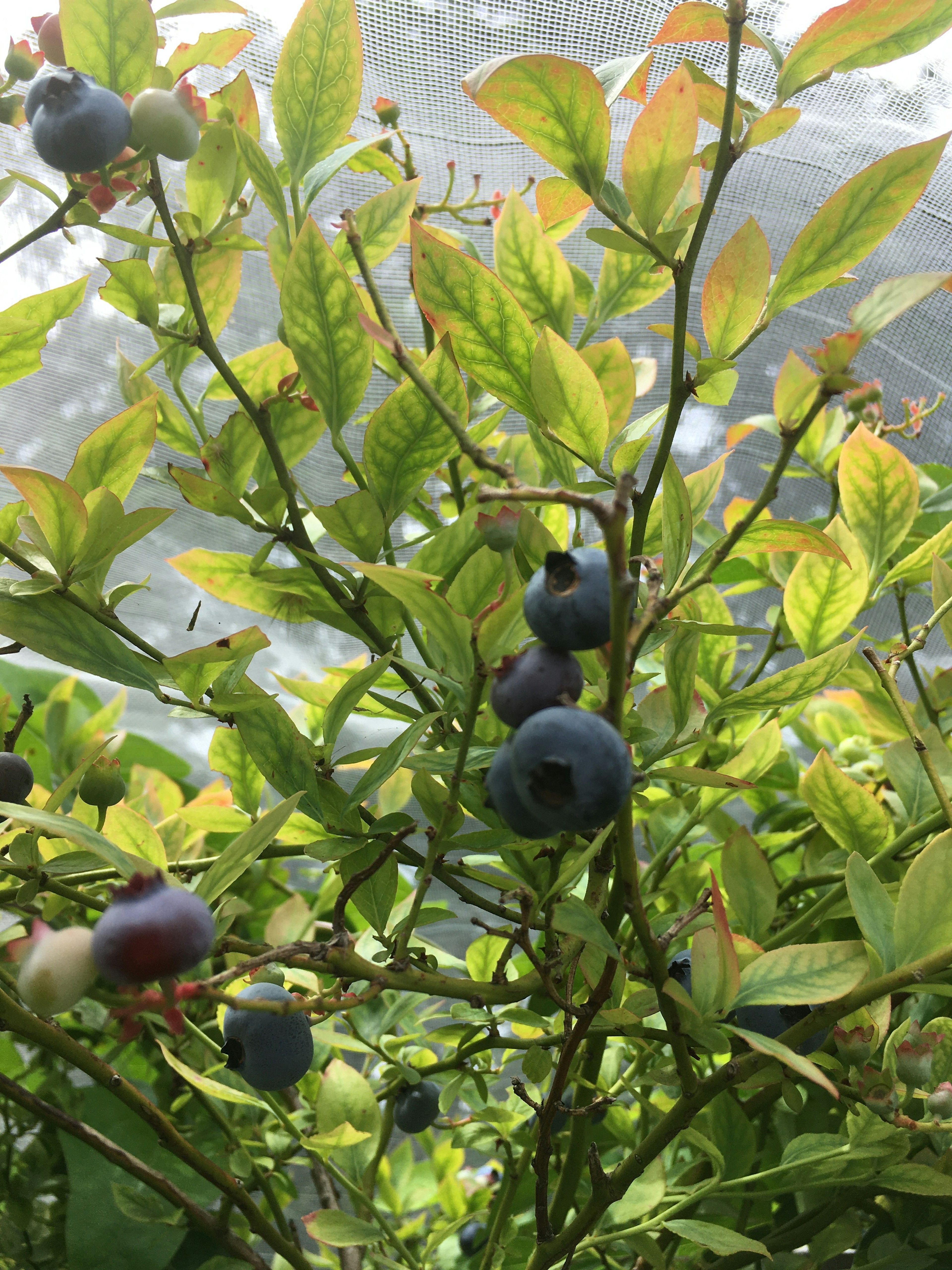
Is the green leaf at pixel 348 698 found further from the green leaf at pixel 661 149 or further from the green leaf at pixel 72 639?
the green leaf at pixel 661 149

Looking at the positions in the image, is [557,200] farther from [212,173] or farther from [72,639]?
[72,639]

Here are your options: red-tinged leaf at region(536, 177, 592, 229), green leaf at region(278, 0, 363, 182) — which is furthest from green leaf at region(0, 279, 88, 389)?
red-tinged leaf at region(536, 177, 592, 229)

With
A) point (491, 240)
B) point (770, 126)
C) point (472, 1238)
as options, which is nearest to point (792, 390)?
point (770, 126)

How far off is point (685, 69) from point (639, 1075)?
52 centimetres

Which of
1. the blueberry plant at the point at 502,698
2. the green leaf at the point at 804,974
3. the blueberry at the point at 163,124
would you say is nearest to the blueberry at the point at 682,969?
the blueberry plant at the point at 502,698

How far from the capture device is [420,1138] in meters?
0.85

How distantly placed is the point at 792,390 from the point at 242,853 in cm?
22

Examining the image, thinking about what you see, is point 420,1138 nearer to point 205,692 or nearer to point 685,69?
point 205,692

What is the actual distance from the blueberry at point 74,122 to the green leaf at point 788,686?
34 cm

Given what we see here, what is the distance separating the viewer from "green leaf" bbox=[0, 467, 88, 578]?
37 centimetres

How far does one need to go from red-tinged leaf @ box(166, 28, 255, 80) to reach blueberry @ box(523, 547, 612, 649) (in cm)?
38

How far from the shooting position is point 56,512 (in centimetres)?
38

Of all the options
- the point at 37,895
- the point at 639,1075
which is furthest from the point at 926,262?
the point at 37,895

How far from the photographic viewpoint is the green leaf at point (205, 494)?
404mm
